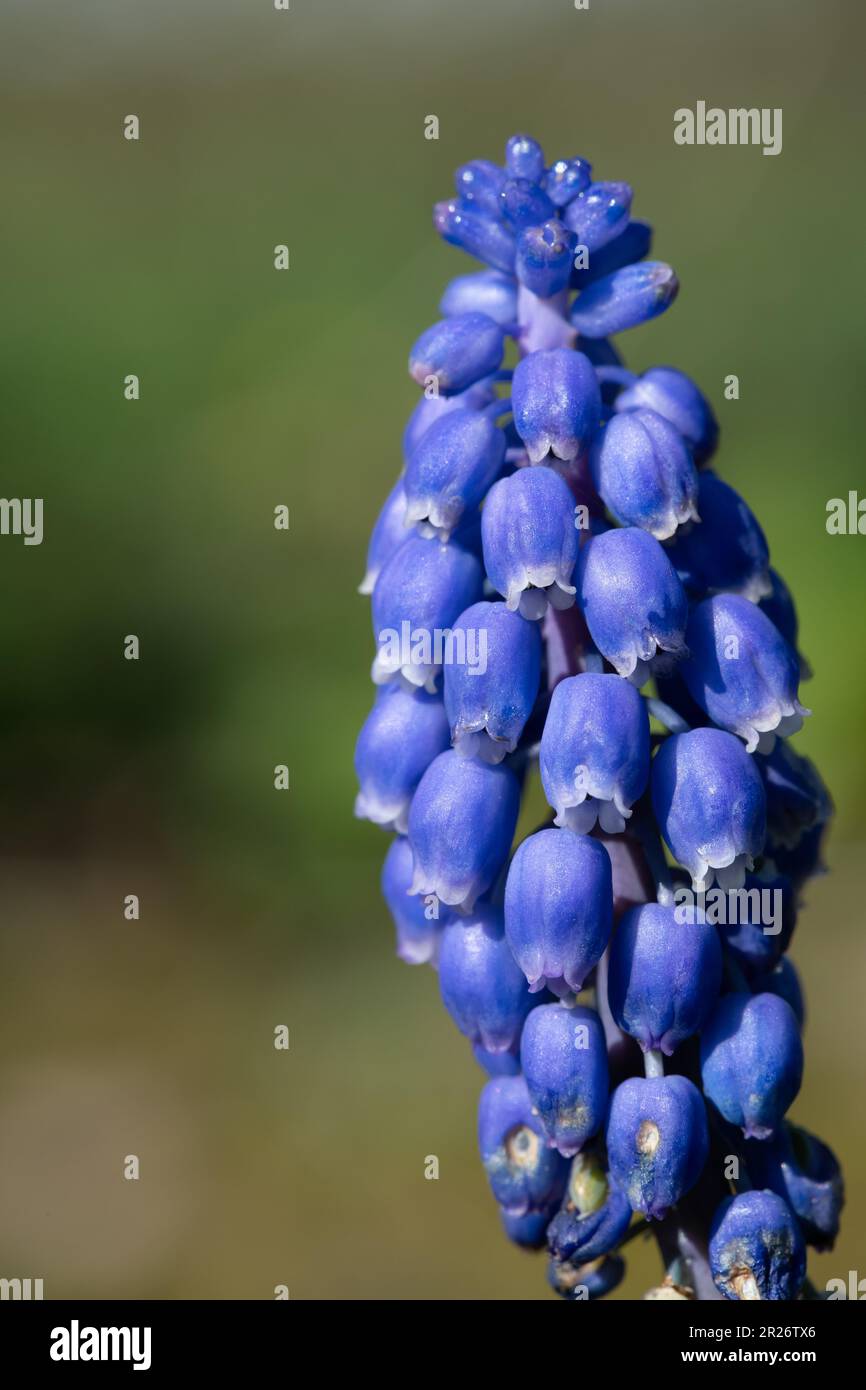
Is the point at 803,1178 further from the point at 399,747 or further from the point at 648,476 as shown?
the point at 648,476

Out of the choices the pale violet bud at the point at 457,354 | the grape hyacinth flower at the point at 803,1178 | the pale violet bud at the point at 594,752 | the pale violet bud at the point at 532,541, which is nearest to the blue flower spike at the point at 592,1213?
the grape hyacinth flower at the point at 803,1178

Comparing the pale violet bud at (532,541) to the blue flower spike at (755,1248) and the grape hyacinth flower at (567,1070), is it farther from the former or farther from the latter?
the blue flower spike at (755,1248)

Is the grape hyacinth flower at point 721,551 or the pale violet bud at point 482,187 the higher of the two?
the pale violet bud at point 482,187

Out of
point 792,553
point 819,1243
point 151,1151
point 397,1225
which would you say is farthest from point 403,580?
point 792,553

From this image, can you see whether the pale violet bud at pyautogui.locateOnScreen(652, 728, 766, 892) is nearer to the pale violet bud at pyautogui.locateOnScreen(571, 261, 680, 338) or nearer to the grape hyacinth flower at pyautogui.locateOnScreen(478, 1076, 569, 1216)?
the grape hyacinth flower at pyautogui.locateOnScreen(478, 1076, 569, 1216)
